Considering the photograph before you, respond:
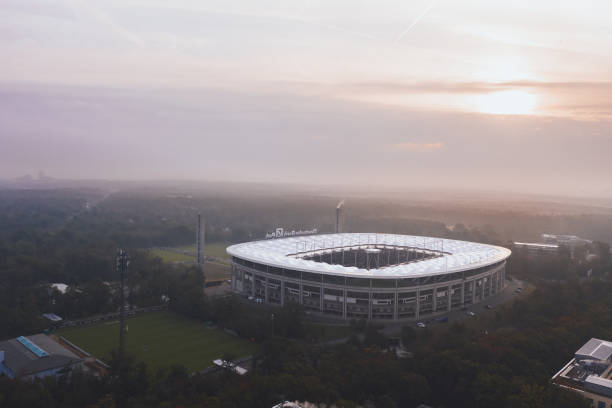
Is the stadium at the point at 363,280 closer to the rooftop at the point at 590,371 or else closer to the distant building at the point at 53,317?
the rooftop at the point at 590,371

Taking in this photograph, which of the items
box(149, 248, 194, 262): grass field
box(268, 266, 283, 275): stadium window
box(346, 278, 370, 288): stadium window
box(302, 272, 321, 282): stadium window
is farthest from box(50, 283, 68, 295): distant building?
box(346, 278, 370, 288): stadium window

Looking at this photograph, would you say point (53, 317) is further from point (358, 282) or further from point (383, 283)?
point (383, 283)

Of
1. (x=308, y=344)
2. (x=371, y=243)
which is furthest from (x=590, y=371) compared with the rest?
(x=371, y=243)

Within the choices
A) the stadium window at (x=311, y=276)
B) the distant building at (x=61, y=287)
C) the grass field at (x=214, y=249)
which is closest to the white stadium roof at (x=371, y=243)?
the stadium window at (x=311, y=276)

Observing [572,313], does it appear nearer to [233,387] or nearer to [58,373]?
[233,387]

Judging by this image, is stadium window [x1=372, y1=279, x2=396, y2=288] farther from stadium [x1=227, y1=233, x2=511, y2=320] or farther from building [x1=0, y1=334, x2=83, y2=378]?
building [x1=0, y1=334, x2=83, y2=378]

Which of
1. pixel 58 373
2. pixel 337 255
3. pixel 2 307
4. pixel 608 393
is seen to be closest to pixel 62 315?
pixel 2 307
